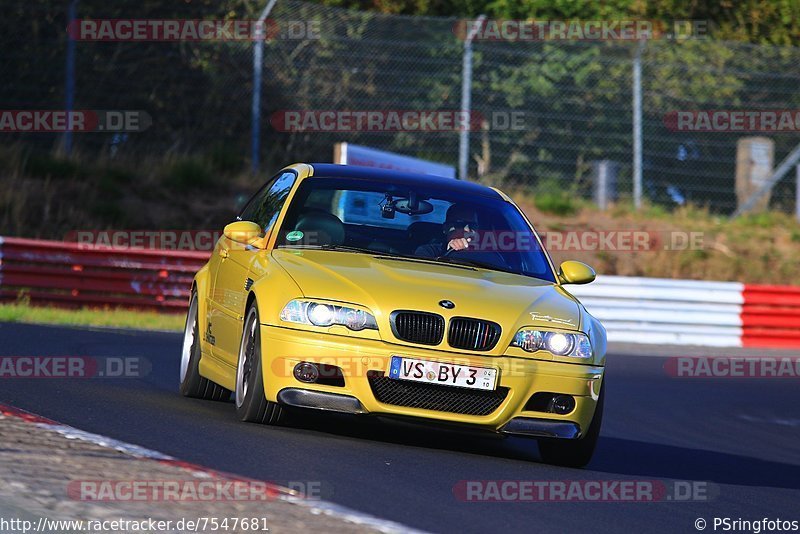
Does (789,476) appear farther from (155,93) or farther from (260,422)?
(155,93)

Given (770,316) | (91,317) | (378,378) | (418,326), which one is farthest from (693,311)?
(378,378)

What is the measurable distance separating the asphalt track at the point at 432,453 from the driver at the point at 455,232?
1.09m

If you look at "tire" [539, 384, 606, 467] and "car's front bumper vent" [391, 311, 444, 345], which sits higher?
"car's front bumper vent" [391, 311, 444, 345]

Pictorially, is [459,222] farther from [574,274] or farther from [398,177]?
[574,274]

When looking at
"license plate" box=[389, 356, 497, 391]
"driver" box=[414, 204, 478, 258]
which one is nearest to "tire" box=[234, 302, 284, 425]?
"license plate" box=[389, 356, 497, 391]

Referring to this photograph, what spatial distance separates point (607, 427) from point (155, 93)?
14247 mm

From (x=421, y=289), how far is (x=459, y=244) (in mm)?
1128

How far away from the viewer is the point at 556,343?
7867mm

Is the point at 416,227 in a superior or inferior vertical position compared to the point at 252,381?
superior

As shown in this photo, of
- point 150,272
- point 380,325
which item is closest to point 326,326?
point 380,325

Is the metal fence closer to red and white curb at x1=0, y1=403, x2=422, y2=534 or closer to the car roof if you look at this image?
the car roof

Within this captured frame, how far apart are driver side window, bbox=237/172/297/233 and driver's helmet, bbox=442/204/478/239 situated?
989mm

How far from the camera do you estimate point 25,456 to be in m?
5.97

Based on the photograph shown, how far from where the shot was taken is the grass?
16828mm
